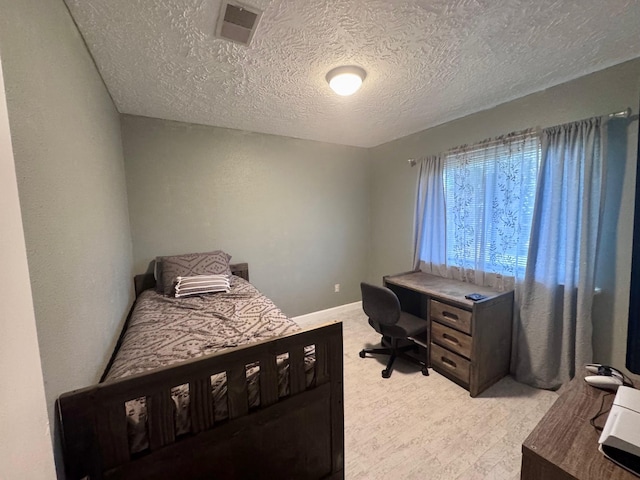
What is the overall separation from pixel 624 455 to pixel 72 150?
2200 mm

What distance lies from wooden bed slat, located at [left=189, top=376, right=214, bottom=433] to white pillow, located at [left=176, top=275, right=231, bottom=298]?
135 centimetres

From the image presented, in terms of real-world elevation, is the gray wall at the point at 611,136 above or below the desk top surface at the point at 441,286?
above

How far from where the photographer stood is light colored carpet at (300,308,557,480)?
1425 mm

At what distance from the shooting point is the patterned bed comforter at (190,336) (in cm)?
98

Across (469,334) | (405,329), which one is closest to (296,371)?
(405,329)

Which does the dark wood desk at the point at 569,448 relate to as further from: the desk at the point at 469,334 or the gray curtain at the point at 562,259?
the gray curtain at the point at 562,259

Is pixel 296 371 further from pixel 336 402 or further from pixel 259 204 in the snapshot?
pixel 259 204

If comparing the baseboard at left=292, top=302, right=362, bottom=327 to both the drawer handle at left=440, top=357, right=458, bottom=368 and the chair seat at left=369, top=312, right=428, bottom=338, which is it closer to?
the chair seat at left=369, top=312, right=428, bottom=338

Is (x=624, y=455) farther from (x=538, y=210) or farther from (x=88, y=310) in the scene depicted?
(x=88, y=310)

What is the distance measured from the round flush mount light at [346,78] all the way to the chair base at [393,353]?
2.10m

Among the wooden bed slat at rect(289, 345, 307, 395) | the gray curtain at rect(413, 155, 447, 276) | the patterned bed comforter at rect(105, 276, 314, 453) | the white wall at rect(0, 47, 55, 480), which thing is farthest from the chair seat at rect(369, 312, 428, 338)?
the white wall at rect(0, 47, 55, 480)

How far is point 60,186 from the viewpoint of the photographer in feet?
2.97

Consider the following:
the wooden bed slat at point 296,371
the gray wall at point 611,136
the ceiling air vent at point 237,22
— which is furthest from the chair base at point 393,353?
the ceiling air vent at point 237,22

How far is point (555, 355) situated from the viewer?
1952 millimetres
